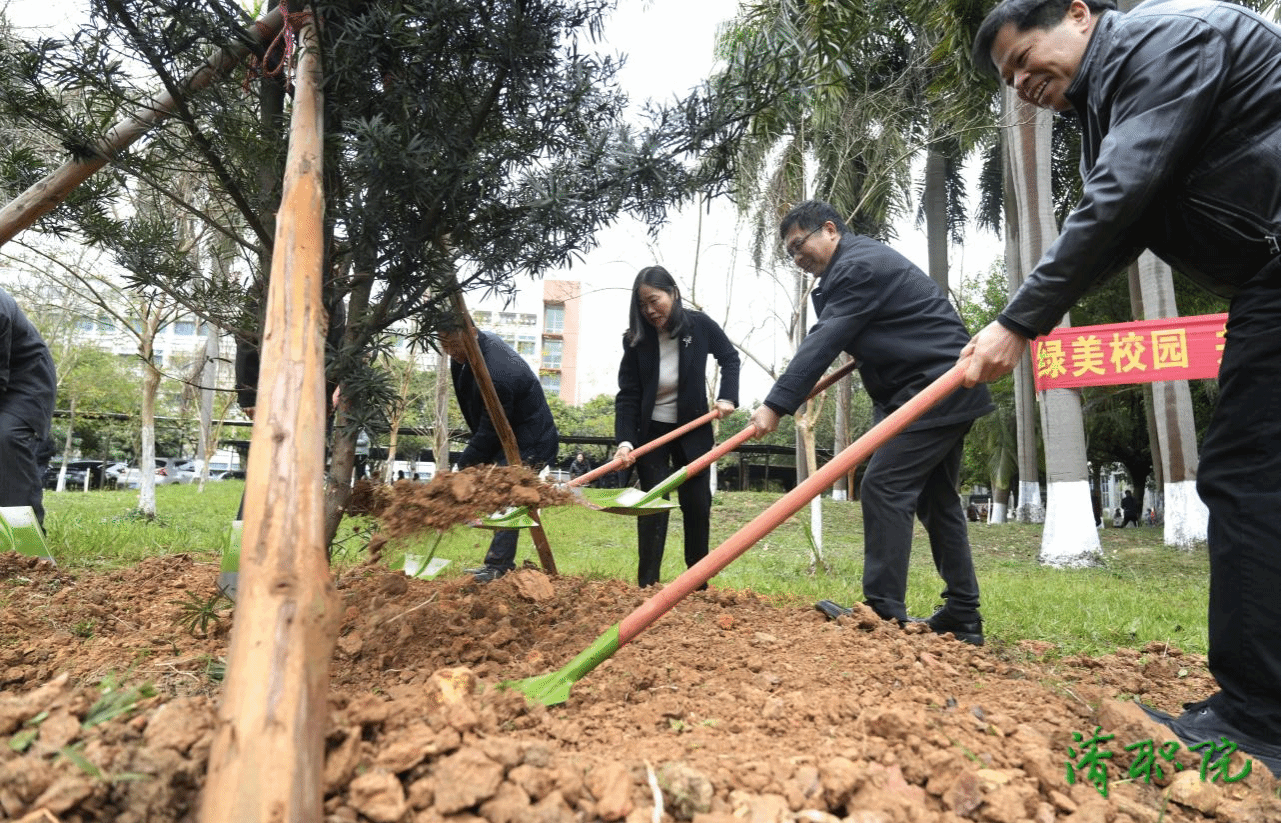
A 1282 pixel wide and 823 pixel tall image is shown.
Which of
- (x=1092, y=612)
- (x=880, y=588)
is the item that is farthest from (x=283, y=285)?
(x=1092, y=612)

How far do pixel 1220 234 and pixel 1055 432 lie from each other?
812cm

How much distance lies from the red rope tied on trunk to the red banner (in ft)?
25.3

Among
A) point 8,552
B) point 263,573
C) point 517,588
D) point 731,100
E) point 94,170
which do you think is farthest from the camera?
point 8,552

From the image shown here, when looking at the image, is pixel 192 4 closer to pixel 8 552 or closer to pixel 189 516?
pixel 8 552

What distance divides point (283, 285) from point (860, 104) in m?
7.24

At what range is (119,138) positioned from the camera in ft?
9.04

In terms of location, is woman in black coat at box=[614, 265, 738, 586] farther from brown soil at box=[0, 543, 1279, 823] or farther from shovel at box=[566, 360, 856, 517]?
brown soil at box=[0, 543, 1279, 823]

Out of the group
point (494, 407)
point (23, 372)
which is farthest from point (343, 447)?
point (23, 372)

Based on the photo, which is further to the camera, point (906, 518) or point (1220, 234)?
point (906, 518)

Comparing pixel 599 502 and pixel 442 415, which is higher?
pixel 442 415

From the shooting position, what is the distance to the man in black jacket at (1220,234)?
1784mm

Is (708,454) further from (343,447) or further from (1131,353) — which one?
(1131,353)

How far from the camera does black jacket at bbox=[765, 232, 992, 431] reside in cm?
316

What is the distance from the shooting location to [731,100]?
2.54 meters
